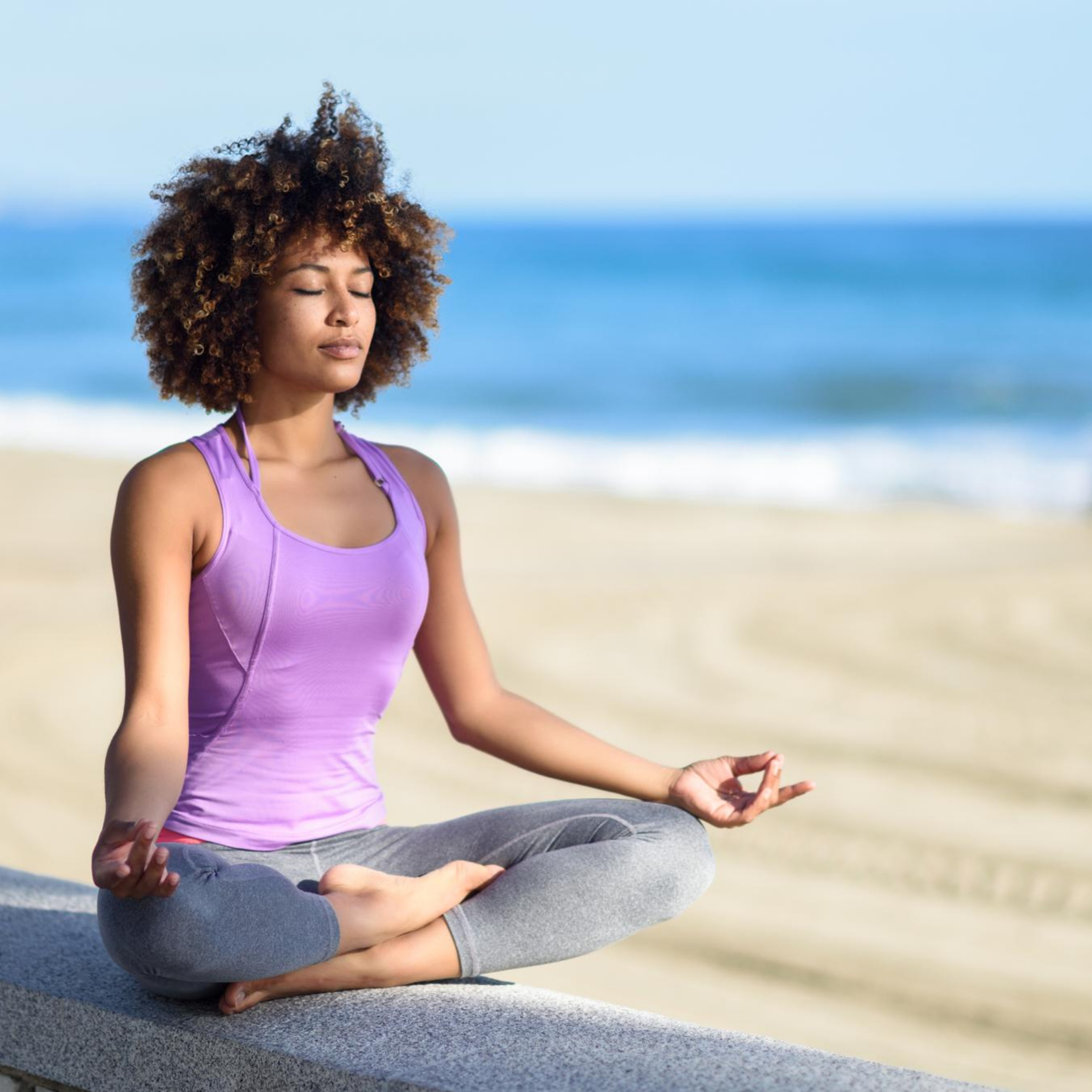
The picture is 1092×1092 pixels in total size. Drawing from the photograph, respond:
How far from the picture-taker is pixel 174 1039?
92.0 inches

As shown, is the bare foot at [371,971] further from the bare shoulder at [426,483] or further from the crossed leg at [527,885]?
the bare shoulder at [426,483]

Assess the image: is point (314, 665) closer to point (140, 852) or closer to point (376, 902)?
point (376, 902)

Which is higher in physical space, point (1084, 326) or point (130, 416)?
point (1084, 326)

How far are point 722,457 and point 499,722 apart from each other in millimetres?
14824

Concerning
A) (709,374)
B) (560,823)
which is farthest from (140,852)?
(709,374)

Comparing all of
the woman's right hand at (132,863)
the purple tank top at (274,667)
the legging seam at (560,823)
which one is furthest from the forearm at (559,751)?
the woman's right hand at (132,863)

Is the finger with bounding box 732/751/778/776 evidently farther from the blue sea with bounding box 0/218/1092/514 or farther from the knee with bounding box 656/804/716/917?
the blue sea with bounding box 0/218/1092/514

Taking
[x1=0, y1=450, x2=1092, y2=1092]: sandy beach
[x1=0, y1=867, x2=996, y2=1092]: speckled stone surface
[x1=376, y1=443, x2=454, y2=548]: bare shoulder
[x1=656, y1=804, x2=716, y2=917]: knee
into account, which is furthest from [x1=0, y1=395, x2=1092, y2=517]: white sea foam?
[x1=0, y1=867, x2=996, y2=1092]: speckled stone surface

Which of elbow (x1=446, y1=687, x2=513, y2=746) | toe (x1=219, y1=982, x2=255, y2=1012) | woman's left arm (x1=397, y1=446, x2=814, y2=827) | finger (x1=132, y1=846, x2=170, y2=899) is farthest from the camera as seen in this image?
elbow (x1=446, y1=687, x2=513, y2=746)

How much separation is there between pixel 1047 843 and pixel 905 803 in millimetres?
549

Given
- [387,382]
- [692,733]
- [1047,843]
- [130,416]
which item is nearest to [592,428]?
[130,416]

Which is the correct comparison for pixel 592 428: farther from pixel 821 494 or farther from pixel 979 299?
pixel 979 299

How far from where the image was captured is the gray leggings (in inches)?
89.8

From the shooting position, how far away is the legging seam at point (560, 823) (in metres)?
2.69
